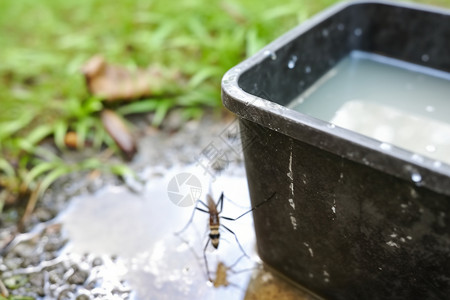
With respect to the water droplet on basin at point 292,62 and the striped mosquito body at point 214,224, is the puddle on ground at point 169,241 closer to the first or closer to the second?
the striped mosquito body at point 214,224

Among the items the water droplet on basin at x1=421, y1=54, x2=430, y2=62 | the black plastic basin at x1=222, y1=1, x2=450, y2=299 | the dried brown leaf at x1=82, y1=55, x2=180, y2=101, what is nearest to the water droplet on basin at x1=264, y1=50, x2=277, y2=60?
the black plastic basin at x1=222, y1=1, x2=450, y2=299

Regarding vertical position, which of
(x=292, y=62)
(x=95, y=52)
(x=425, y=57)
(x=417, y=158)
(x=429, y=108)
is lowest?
(x=95, y=52)

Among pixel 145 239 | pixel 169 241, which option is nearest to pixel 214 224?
pixel 169 241

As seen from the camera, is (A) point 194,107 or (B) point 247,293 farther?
(A) point 194,107

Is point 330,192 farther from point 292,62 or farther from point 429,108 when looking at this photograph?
point 429,108

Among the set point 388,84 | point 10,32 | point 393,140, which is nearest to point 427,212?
point 393,140

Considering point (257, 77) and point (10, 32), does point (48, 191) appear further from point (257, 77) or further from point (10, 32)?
point (10, 32)

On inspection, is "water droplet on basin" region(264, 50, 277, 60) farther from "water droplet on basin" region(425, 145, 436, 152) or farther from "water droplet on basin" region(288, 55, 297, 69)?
"water droplet on basin" region(425, 145, 436, 152)
